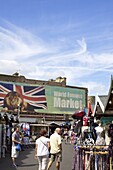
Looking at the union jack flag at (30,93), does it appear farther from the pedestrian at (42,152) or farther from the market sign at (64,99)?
the pedestrian at (42,152)

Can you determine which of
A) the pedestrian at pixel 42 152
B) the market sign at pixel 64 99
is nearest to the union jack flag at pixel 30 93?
the market sign at pixel 64 99

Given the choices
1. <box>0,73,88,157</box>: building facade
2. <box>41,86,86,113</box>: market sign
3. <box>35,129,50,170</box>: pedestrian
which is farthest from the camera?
<box>41,86,86,113</box>: market sign

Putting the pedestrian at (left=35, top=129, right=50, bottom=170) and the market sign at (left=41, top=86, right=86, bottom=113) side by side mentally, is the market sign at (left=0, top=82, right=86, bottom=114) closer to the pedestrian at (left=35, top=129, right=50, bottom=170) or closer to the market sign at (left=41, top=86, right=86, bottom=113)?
the market sign at (left=41, top=86, right=86, bottom=113)

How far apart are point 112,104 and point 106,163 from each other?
7.03 meters

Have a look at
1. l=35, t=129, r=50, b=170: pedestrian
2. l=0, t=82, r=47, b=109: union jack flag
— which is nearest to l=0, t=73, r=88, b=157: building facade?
l=0, t=82, r=47, b=109: union jack flag

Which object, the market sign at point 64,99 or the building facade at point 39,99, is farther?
the market sign at point 64,99

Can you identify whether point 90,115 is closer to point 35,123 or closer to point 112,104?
point 112,104

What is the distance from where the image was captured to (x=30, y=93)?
5400 centimetres

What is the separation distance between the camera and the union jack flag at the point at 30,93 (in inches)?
2026

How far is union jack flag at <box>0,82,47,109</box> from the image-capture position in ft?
169

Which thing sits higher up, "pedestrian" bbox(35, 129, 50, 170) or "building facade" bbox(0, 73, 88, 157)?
"building facade" bbox(0, 73, 88, 157)

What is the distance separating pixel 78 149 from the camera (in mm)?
11031

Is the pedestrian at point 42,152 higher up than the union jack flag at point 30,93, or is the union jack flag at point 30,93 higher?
the union jack flag at point 30,93

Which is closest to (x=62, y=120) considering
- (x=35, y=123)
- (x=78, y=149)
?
(x=35, y=123)
